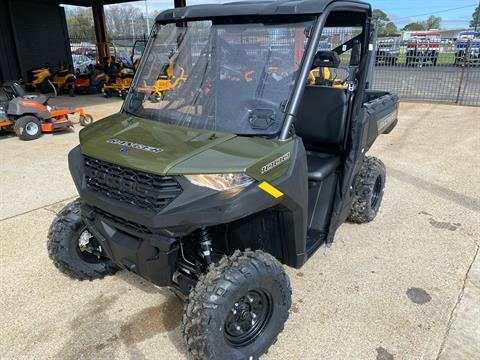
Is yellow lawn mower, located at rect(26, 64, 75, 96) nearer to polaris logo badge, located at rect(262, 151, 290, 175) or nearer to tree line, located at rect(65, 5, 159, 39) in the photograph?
polaris logo badge, located at rect(262, 151, 290, 175)

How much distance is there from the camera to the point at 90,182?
2.40 m

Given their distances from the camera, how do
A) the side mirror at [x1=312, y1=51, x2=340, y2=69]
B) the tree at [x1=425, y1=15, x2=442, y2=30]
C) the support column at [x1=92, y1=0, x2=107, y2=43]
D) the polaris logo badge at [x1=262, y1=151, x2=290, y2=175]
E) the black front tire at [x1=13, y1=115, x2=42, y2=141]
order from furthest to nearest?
the tree at [x1=425, y1=15, x2=442, y2=30] → the support column at [x1=92, y1=0, x2=107, y2=43] → the black front tire at [x1=13, y1=115, x2=42, y2=141] → the side mirror at [x1=312, y1=51, x2=340, y2=69] → the polaris logo badge at [x1=262, y1=151, x2=290, y2=175]

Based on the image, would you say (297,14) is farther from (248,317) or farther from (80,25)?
(80,25)

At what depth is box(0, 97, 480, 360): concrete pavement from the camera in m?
2.55

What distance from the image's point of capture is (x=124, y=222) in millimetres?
2277

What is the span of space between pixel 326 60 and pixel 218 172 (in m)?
1.05

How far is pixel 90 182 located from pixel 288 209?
1.17 m

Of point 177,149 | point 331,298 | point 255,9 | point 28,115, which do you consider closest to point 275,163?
point 177,149

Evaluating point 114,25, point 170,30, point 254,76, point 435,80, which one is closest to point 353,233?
point 254,76

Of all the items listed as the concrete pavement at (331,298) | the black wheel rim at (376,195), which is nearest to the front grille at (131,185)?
the concrete pavement at (331,298)

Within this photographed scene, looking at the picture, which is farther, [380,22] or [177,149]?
[380,22]

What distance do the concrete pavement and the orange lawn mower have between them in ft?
10.6

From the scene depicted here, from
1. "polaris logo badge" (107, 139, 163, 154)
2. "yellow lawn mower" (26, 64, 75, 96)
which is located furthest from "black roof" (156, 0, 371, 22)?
"yellow lawn mower" (26, 64, 75, 96)

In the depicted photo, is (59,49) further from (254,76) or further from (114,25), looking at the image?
(114,25)
